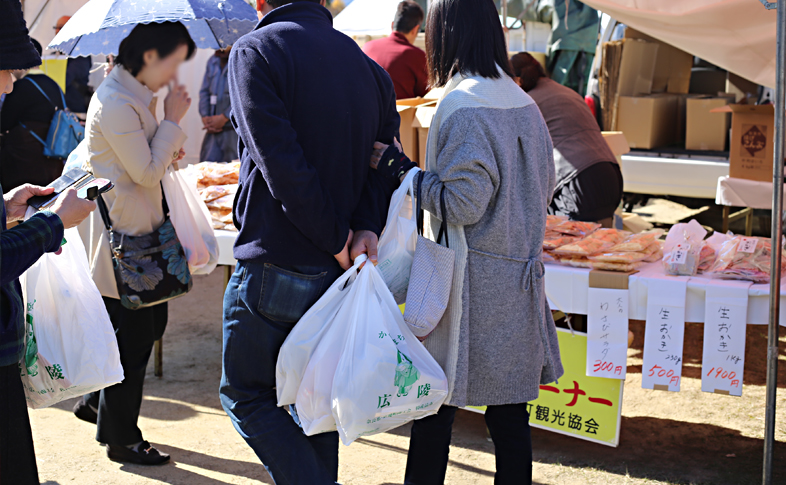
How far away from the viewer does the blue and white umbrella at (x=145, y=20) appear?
2680mm

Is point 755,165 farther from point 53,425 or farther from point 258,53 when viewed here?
point 53,425

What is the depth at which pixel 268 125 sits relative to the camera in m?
1.65

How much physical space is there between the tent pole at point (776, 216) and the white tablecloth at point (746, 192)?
2749mm

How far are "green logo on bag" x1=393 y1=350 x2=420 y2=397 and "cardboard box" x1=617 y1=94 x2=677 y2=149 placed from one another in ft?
18.2

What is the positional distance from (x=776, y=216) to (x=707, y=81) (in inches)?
252

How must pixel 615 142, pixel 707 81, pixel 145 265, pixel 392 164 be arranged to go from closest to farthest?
pixel 392 164, pixel 145 265, pixel 615 142, pixel 707 81

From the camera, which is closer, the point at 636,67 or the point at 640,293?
the point at 640,293

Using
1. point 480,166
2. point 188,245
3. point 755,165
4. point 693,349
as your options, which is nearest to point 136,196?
point 188,245

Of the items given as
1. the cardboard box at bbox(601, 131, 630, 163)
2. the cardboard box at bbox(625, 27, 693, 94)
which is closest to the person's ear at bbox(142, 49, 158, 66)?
the cardboard box at bbox(601, 131, 630, 163)

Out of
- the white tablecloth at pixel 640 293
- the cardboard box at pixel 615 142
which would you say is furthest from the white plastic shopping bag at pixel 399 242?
the cardboard box at pixel 615 142

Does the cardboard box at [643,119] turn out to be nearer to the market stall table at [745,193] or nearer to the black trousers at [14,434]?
the market stall table at [745,193]

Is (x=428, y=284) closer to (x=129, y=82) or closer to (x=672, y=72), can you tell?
(x=129, y=82)

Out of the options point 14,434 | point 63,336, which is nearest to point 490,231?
point 63,336

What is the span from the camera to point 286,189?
1.66 meters
